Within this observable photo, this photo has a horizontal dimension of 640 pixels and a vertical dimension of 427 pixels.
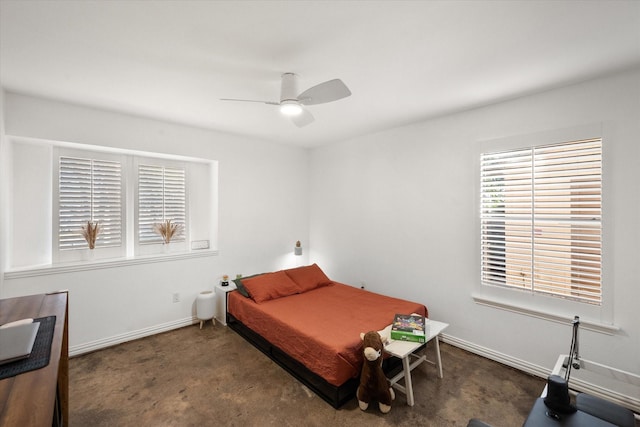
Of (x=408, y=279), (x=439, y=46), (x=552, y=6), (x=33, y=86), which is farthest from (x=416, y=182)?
(x=33, y=86)

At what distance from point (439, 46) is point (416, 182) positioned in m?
1.77

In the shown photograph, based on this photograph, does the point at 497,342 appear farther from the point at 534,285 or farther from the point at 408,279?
the point at 408,279

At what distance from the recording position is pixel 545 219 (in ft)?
8.18

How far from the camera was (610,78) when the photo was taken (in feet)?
7.20

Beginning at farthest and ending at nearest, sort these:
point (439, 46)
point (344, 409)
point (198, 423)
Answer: point (344, 409) → point (198, 423) → point (439, 46)

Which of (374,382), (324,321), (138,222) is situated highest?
(138,222)

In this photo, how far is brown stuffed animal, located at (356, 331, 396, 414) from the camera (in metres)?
2.04

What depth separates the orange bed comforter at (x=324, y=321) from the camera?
2.15 meters

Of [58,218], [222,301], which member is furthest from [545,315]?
[58,218]

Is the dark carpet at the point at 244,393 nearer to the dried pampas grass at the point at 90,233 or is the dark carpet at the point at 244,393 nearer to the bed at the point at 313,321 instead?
the bed at the point at 313,321

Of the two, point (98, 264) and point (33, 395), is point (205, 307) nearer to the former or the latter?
point (98, 264)

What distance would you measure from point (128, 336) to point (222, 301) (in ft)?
3.43

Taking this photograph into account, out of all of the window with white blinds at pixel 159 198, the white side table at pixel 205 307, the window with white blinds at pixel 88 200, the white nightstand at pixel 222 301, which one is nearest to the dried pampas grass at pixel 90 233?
the window with white blinds at pixel 88 200

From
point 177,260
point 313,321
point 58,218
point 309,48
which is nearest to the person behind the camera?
point 309,48
